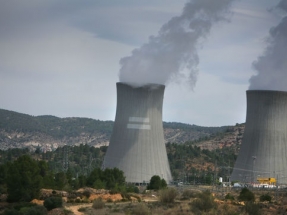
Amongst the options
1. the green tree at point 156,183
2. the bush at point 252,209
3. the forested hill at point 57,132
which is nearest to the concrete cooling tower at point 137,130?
the green tree at point 156,183

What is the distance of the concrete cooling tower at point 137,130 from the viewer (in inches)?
1983

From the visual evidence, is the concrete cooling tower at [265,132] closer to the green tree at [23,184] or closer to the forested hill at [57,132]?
the green tree at [23,184]

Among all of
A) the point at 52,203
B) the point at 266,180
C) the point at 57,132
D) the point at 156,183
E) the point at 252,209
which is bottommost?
the point at 52,203

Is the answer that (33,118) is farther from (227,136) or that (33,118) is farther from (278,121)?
(278,121)

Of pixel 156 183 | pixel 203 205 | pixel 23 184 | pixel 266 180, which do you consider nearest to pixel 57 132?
pixel 266 180

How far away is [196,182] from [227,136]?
38.9 metres

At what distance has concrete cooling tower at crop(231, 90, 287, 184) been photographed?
49438 millimetres

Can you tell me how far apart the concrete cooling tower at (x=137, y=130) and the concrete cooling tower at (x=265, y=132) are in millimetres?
6429

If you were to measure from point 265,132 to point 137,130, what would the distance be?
9.13 m

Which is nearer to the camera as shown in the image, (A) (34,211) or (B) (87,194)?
(A) (34,211)

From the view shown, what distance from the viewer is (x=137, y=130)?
50781 millimetres

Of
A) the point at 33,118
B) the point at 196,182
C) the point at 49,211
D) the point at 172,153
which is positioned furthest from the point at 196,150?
the point at 33,118

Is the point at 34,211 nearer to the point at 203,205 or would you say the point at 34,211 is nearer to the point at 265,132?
the point at 203,205

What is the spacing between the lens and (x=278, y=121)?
1966 inches
